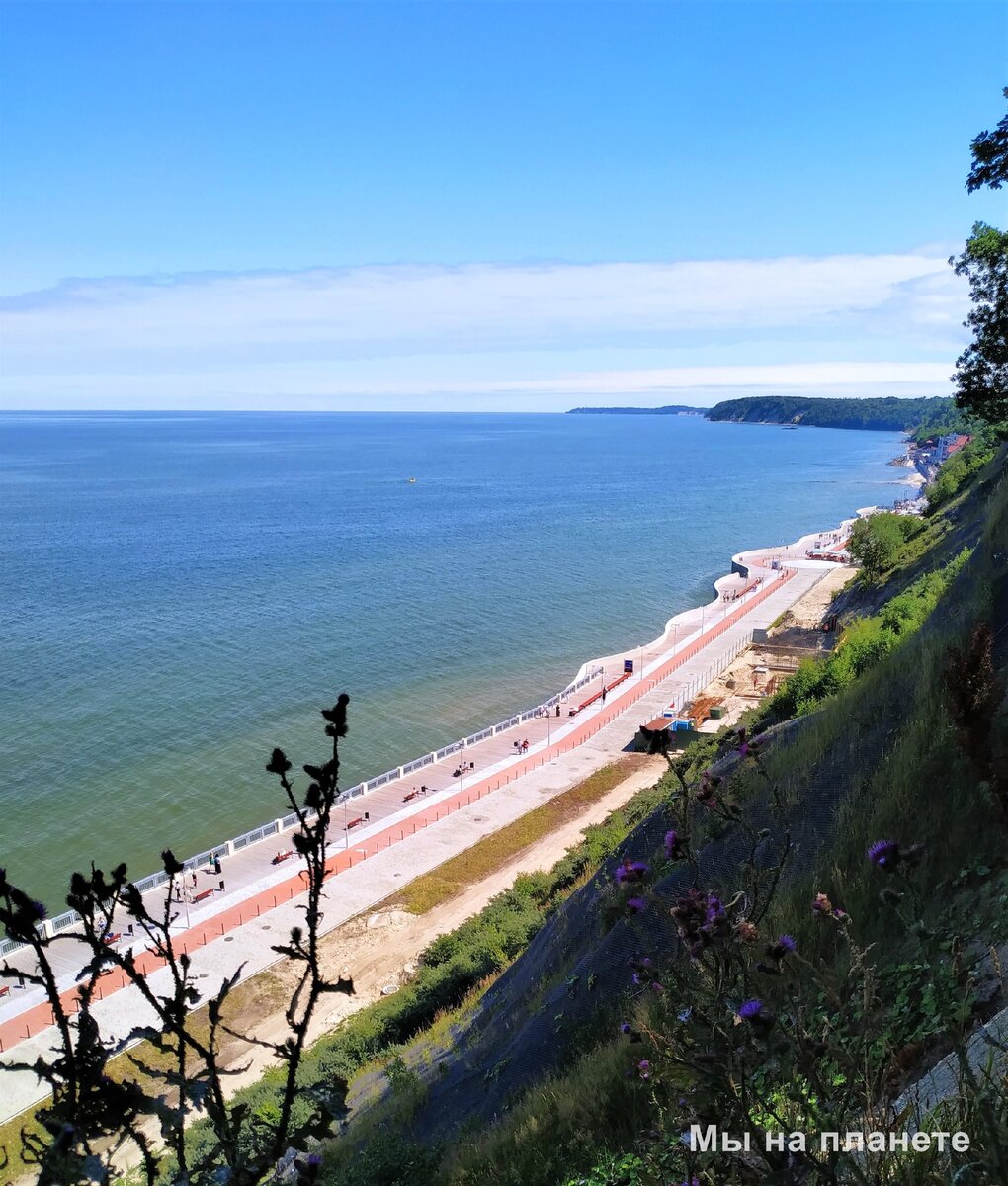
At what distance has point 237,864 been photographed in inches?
1051

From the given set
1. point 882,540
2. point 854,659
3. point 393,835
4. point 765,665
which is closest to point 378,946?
point 393,835

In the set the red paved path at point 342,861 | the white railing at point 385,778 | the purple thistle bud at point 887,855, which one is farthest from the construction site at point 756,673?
the purple thistle bud at point 887,855

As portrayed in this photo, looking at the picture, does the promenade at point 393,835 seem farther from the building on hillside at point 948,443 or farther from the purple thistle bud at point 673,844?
the building on hillside at point 948,443

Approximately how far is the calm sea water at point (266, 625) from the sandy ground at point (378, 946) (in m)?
8.78

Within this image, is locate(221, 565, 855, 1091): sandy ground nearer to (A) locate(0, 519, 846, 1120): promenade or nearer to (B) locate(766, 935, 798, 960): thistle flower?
(A) locate(0, 519, 846, 1120): promenade

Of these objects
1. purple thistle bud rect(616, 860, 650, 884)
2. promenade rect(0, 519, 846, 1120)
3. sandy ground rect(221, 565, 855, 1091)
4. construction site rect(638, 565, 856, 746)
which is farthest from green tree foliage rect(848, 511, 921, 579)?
purple thistle bud rect(616, 860, 650, 884)

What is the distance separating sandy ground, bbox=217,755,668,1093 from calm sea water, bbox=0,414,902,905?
28.8ft

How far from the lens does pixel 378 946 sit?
2161cm

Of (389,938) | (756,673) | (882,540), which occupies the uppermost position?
(882,540)

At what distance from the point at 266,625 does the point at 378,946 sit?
37.2 m

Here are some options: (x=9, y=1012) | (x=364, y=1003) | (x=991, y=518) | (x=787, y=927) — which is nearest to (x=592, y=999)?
(x=787, y=927)

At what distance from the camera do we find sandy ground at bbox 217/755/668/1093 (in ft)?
59.8

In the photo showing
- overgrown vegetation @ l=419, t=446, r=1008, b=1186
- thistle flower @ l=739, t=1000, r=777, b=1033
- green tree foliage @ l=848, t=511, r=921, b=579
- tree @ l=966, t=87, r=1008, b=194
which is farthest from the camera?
green tree foliage @ l=848, t=511, r=921, b=579

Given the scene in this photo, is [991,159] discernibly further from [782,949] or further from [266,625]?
[266,625]
